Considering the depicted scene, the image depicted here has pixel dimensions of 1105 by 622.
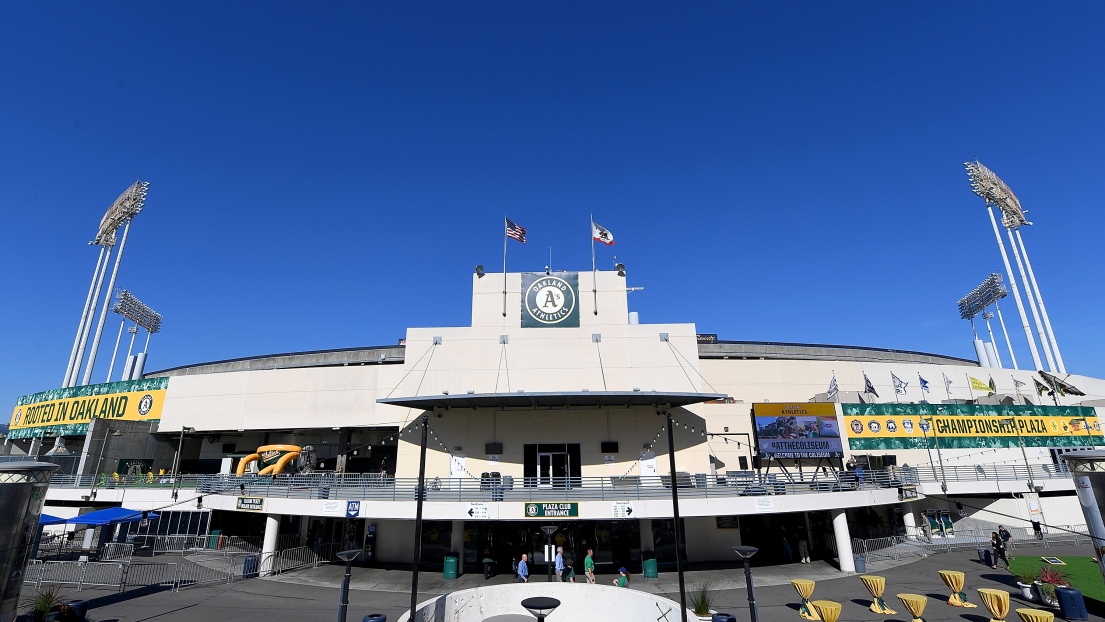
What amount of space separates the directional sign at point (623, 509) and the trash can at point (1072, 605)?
15174mm

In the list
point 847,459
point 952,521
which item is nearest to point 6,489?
point 847,459

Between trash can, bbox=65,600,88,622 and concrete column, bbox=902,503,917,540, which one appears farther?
concrete column, bbox=902,503,917,540

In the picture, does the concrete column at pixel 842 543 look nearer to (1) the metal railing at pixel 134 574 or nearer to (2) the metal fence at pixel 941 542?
(2) the metal fence at pixel 941 542

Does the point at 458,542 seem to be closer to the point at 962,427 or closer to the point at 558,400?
the point at 558,400

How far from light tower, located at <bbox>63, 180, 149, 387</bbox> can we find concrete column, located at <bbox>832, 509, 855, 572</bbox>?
74.4m

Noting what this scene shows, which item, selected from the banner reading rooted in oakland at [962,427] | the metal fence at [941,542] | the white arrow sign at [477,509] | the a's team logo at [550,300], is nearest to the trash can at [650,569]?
the white arrow sign at [477,509]

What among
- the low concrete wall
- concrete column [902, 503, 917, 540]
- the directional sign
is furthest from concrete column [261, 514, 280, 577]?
concrete column [902, 503, 917, 540]

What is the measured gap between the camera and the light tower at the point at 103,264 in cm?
5953

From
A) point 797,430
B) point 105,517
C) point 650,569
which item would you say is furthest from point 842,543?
point 105,517

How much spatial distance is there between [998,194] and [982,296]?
14.0 m

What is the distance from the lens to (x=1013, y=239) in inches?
2623

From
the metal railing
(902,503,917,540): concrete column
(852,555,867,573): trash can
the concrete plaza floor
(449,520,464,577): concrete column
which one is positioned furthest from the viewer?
(902,503,917,540): concrete column

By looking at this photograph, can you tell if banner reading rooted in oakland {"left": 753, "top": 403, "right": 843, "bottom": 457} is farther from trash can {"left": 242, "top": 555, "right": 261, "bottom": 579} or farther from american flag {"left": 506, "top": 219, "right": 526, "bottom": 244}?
trash can {"left": 242, "top": 555, "right": 261, "bottom": 579}

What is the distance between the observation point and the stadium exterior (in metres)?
27.4
